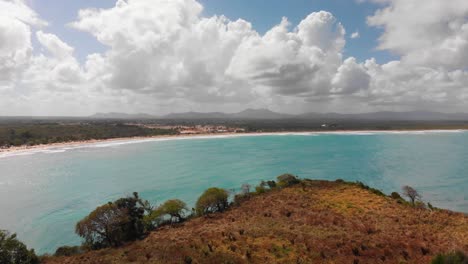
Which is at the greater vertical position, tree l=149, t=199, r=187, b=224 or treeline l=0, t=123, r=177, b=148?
treeline l=0, t=123, r=177, b=148

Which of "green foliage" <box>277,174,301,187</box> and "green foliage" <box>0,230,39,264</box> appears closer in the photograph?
"green foliage" <box>0,230,39,264</box>

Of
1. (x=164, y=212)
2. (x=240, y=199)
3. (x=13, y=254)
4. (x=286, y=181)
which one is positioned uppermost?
(x=286, y=181)

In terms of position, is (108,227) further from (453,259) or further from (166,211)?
(453,259)

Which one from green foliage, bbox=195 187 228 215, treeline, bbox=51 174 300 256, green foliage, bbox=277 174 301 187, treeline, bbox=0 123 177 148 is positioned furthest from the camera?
treeline, bbox=0 123 177 148

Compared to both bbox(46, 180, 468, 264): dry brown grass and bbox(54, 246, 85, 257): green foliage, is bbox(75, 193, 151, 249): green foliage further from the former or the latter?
bbox(46, 180, 468, 264): dry brown grass

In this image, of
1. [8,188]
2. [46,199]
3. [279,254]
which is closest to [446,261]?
[279,254]

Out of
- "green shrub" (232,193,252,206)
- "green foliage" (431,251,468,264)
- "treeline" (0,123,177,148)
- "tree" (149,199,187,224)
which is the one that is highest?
"treeline" (0,123,177,148)

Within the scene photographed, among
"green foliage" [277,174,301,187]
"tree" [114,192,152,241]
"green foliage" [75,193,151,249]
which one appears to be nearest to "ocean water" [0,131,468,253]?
"green foliage" [75,193,151,249]

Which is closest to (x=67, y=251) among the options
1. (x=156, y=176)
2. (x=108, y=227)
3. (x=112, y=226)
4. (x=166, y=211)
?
(x=108, y=227)
